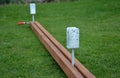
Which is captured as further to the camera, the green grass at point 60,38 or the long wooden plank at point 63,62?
the green grass at point 60,38

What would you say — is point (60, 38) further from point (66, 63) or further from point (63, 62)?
point (66, 63)

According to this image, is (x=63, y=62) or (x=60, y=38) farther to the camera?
(x=60, y=38)

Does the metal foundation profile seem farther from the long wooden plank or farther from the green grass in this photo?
the green grass

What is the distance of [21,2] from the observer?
1577cm

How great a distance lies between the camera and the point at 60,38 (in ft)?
24.8

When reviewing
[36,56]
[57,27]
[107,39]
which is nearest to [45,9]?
[57,27]

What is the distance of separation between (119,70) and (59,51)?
1163mm

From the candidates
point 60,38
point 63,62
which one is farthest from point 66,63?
point 60,38

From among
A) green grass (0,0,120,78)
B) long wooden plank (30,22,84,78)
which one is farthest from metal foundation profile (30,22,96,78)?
green grass (0,0,120,78)

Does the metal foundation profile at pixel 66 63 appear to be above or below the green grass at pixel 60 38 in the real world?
above

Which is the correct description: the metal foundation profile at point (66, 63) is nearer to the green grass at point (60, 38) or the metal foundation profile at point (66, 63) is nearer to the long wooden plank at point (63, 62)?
the long wooden plank at point (63, 62)

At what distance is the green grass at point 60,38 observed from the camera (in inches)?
196

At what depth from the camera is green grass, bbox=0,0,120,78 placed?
Result: 4984 mm

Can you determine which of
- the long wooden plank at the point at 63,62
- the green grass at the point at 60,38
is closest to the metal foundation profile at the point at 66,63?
the long wooden plank at the point at 63,62
